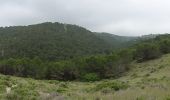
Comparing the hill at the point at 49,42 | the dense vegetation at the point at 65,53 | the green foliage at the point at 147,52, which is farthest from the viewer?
the hill at the point at 49,42

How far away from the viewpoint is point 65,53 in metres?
137

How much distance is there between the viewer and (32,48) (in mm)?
138000

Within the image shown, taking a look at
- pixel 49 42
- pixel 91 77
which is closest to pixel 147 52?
pixel 91 77

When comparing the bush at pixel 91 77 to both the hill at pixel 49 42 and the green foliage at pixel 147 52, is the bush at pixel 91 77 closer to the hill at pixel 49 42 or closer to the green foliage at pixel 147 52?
the green foliage at pixel 147 52

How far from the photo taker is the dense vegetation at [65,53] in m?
85.9

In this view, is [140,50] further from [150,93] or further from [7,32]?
[7,32]

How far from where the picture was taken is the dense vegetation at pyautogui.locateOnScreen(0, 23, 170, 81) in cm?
8594

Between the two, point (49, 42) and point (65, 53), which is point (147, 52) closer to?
point (65, 53)

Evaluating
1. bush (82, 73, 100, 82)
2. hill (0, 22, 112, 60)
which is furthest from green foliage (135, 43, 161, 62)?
hill (0, 22, 112, 60)

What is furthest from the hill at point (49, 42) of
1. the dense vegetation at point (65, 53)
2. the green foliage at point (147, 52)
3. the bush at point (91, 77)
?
the bush at point (91, 77)

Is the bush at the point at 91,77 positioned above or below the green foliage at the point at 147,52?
below

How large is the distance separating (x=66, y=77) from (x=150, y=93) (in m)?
78.4

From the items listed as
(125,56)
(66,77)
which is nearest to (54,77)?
(66,77)

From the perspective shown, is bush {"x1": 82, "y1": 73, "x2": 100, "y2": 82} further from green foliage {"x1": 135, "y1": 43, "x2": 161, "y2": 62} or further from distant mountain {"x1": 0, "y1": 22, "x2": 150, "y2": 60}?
distant mountain {"x1": 0, "y1": 22, "x2": 150, "y2": 60}
